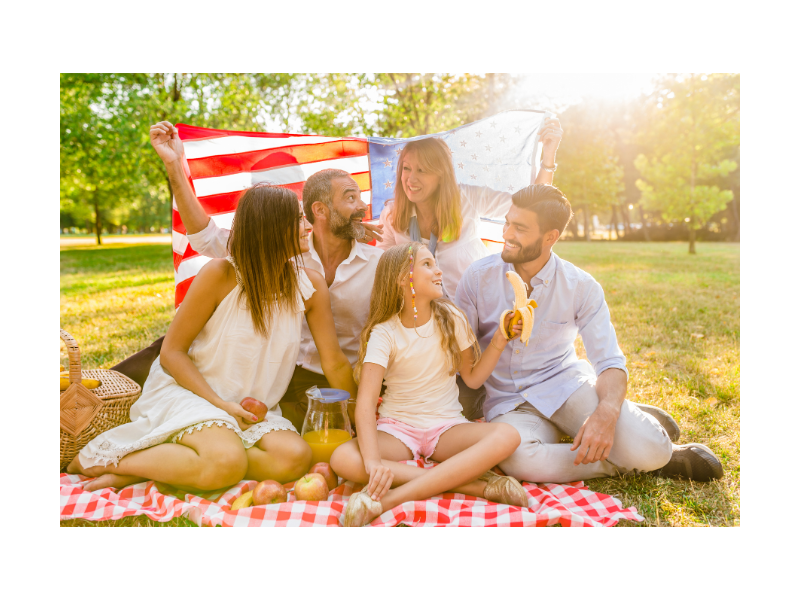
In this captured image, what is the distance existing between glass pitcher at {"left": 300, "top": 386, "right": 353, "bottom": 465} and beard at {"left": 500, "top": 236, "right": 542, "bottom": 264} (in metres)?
1.30

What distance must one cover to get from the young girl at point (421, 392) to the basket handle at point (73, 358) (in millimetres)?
1472

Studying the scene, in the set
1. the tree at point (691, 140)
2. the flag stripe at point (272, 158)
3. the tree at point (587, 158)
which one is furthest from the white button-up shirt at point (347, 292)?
the tree at point (691, 140)

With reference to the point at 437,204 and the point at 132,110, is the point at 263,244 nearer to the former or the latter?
the point at 437,204

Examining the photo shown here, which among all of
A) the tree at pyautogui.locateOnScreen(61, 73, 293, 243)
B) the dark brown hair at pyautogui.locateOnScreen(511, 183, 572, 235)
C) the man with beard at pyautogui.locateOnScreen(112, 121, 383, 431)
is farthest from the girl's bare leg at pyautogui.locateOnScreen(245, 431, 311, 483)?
the tree at pyautogui.locateOnScreen(61, 73, 293, 243)

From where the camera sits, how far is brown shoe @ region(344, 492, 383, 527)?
2.51 meters

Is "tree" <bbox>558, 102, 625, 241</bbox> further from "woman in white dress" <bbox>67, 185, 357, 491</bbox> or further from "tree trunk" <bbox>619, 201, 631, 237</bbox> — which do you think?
"tree trunk" <bbox>619, 201, 631, 237</bbox>

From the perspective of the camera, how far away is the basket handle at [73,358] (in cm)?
292

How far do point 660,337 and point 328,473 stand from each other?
464cm

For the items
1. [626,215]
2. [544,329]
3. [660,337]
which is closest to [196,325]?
[544,329]

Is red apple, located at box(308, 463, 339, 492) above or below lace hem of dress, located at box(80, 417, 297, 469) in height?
below

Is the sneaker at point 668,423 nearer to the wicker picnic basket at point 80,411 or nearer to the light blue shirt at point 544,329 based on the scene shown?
the light blue shirt at point 544,329

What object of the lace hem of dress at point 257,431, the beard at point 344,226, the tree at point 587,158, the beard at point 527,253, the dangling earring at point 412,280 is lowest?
the lace hem of dress at point 257,431
